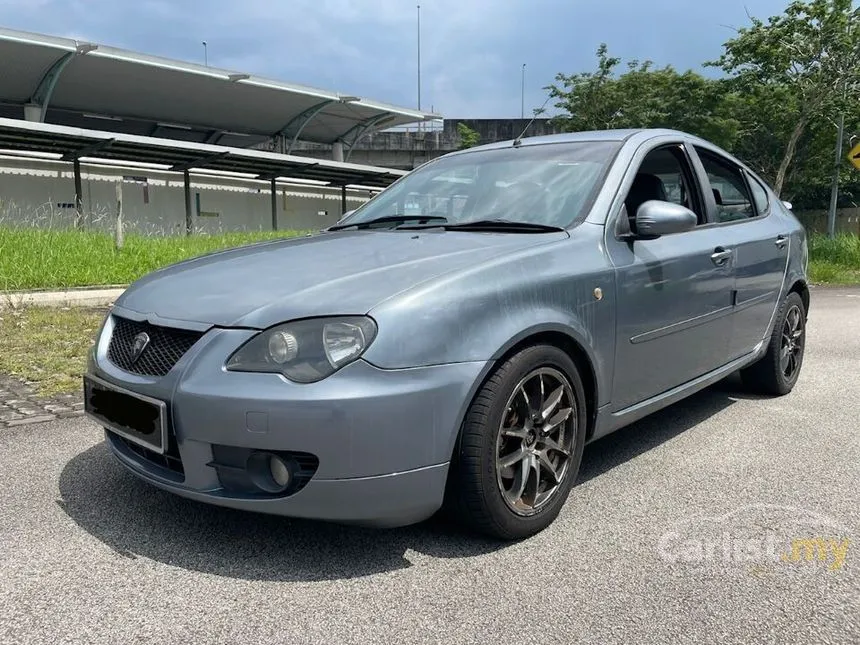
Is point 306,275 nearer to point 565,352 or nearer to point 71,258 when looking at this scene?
point 565,352

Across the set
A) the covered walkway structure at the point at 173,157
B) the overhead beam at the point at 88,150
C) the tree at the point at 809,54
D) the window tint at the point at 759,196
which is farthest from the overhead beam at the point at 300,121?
the window tint at the point at 759,196

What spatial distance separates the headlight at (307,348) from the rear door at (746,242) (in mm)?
2377

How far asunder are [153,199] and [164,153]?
3614mm

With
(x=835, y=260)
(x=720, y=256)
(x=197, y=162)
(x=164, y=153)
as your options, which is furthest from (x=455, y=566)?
(x=197, y=162)

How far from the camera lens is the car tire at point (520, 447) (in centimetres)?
231

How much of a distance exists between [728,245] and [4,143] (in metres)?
18.3

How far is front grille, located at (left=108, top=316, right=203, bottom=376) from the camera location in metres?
2.34

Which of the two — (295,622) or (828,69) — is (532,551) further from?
(828,69)

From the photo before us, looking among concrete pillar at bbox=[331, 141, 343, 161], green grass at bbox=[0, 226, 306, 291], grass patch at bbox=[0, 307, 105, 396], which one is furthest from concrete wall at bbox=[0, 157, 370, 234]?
concrete pillar at bbox=[331, 141, 343, 161]

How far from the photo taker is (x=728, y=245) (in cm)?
370

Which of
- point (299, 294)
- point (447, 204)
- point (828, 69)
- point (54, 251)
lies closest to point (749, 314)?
point (447, 204)

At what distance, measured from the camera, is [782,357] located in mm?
4547

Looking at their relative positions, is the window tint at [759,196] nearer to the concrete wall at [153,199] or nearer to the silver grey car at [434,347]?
the silver grey car at [434,347]

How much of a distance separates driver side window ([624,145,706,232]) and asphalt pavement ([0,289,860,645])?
4.23ft
